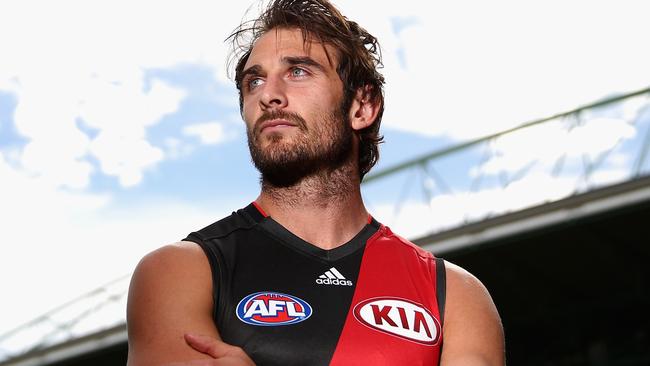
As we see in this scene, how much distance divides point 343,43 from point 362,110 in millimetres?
319

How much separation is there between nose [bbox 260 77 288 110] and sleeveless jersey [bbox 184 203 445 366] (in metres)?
0.46

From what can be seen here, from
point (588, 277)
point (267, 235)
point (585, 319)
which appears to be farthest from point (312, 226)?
point (585, 319)

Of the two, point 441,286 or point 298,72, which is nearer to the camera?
point 441,286

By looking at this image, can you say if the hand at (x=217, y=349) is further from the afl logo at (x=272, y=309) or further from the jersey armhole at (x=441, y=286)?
the jersey armhole at (x=441, y=286)

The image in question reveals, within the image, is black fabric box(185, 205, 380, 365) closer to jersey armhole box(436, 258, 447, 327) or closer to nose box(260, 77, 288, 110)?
jersey armhole box(436, 258, 447, 327)

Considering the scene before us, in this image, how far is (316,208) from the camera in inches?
152

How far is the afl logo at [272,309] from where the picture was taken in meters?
3.36

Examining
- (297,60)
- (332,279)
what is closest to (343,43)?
(297,60)

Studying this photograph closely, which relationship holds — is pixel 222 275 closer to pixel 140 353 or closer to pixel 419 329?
pixel 140 353

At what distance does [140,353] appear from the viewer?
326 centimetres

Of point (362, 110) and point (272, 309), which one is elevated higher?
point (362, 110)

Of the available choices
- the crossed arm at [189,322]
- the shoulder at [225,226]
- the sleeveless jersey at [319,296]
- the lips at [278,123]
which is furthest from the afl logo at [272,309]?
the lips at [278,123]

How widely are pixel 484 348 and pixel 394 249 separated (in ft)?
1.95

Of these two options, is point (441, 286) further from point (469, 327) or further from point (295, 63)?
point (295, 63)
